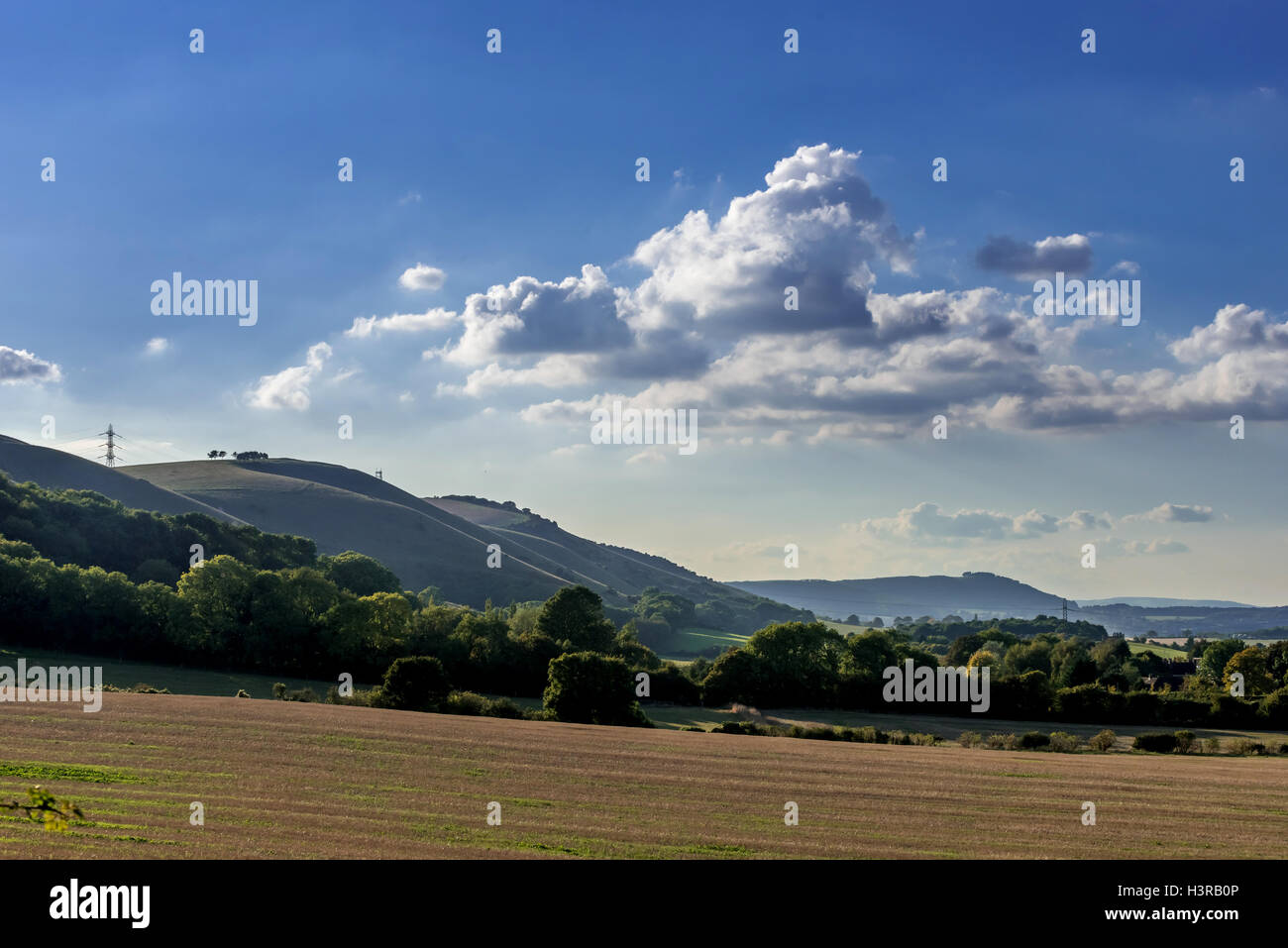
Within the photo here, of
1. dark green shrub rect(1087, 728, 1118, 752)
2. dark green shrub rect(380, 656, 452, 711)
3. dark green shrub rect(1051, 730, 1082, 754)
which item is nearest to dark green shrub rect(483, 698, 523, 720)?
dark green shrub rect(380, 656, 452, 711)

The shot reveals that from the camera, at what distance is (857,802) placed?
33.7 m

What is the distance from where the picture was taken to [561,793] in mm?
32875

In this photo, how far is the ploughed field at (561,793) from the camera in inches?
904

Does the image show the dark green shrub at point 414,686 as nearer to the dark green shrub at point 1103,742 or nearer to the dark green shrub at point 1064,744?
the dark green shrub at point 1064,744

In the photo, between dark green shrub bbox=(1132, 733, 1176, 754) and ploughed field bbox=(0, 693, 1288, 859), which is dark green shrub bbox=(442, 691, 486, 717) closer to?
ploughed field bbox=(0, 693, 1288, 859)

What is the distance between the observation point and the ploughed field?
2297 cm

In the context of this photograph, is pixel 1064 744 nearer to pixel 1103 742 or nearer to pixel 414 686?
pixel 1103 742

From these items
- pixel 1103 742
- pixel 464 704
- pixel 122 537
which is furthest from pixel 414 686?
pixel 122 537

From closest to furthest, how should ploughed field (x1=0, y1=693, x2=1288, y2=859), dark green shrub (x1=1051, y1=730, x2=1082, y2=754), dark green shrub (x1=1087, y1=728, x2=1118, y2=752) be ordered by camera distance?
ploughed field (x1=0, y1=693, x2=1288, y2=859) → dark green shrub (x1=1051, y1=730, x2=1082, y2=754) → dark green shrub (x1=1087, y1=728, x2=1118, y2=752)

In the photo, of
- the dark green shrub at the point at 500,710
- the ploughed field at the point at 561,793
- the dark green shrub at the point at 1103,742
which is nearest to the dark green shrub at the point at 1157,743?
the dark green shrub at the point at 1103,742

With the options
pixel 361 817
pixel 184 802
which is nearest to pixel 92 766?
pixel 184 802
